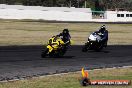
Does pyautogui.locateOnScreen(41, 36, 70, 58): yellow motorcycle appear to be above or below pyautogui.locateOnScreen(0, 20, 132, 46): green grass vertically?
above

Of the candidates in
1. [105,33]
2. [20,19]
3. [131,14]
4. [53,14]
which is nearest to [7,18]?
[20,19]

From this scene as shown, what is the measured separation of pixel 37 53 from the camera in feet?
74.8

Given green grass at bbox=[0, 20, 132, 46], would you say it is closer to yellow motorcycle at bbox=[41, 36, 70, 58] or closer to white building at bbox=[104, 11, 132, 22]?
yellow motorcycle at bbox=[41, 36, 70, 58]

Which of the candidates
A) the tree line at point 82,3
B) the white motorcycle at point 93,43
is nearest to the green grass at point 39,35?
the white motorcycle at point 93,43

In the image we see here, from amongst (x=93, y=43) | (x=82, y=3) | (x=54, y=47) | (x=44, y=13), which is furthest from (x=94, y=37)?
(x=82, y=3)

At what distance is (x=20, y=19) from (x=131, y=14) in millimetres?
25191

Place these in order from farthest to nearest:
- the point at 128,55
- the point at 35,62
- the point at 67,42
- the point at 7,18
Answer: the point at 7,18, the point at 128,55, the point at 67,42, the point at 35,62

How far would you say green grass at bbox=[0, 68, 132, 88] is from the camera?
511 inches

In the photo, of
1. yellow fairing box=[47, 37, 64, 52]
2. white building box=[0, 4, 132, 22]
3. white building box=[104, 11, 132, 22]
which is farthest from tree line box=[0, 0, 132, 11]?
yellow fairing box=[47, 37, 64, 52]

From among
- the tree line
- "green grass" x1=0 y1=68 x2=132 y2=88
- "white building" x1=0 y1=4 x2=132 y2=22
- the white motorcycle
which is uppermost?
"green grass" x1=0 y1=68 x2=132 y2=88

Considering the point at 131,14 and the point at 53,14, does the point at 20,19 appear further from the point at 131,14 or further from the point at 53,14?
the point at 131,14

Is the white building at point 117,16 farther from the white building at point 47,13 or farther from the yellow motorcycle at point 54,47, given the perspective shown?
the yellow motorcycle at point 54,47

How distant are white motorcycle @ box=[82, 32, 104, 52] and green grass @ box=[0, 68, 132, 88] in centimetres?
744

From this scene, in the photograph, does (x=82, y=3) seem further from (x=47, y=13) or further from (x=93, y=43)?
(x=93, y=43)
